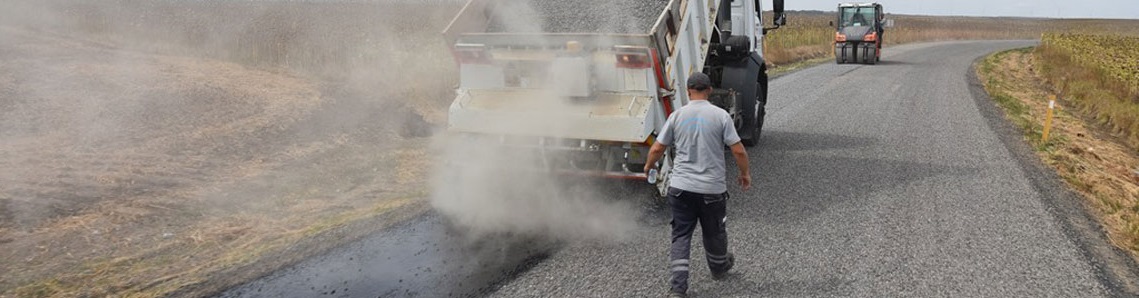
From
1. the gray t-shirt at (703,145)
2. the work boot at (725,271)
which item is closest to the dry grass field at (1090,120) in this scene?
the work boot at (725,271)

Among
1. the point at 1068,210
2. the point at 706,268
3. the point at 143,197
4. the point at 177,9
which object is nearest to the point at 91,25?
the point at 177,9

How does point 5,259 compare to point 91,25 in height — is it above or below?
below

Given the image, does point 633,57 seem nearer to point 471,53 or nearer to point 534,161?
point 534,161

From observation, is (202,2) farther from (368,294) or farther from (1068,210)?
(1068,210)

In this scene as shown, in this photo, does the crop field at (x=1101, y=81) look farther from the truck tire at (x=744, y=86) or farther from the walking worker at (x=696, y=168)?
the walking worker at (x=696, y=168)

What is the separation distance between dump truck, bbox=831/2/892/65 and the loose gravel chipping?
19.7 meters

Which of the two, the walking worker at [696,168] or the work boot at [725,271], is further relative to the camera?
the work boot at [725,271]

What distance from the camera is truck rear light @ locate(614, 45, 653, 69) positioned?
545 cm

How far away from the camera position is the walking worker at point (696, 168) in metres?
4.15

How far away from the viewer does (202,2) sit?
1540 centimetres

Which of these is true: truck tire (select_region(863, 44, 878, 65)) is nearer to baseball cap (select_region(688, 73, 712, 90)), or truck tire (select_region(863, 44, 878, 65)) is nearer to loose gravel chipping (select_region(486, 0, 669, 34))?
loose gravel chipping (select_region(486, 0, 669, 34))

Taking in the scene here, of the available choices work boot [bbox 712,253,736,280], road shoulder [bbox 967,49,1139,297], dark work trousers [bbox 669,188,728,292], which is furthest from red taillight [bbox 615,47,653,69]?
road shoulder [bbox 967,49,1139,297]

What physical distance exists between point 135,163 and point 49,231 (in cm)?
182

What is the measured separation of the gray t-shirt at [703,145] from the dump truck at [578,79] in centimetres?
134
